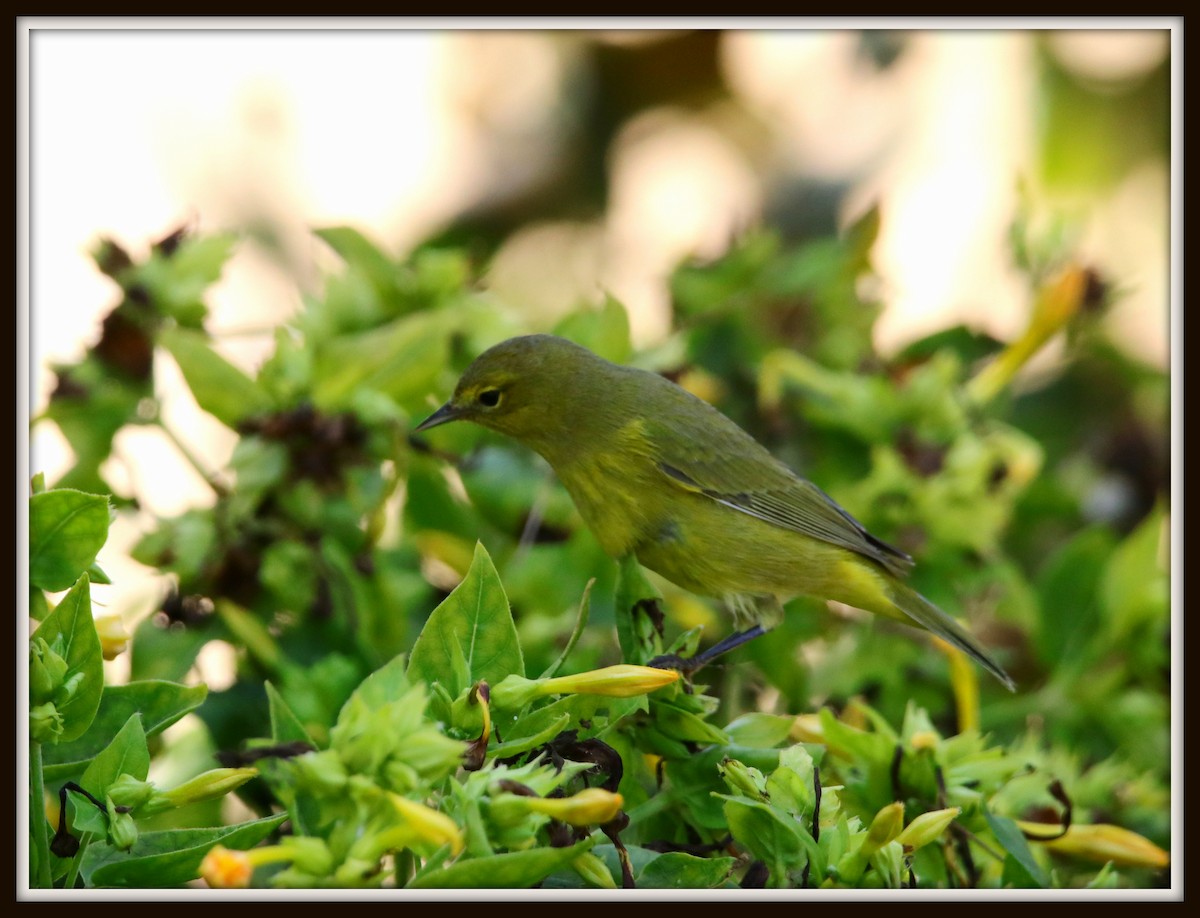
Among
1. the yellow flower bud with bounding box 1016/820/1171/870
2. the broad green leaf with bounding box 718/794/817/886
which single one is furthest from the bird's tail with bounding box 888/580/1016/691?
the broad green leaf with bounding box 718/794/817/886

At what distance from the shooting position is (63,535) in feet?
6.40

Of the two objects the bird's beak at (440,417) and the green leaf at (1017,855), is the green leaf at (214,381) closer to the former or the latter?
the bird's beak at (440,417)

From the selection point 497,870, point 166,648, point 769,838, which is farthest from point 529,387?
point 497,870

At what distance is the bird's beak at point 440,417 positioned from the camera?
3004 mm

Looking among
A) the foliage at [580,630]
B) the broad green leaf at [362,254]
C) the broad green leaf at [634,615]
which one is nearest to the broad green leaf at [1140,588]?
the foliage at [580,630]

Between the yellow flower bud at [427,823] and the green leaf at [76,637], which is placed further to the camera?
the green leaf at [76,637]

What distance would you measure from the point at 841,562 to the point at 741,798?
1584 millimetres

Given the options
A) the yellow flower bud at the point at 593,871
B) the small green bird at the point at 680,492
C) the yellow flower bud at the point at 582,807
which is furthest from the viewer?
the small green bird at the point at 680,492

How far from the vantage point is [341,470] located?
2879 mm

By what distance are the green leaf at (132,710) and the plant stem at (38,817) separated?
0.20 metres

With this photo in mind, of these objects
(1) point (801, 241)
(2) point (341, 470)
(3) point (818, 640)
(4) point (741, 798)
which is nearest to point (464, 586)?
(4) point (741, 798)

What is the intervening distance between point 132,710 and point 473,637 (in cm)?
58

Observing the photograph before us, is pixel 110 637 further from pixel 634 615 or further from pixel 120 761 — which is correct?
pixel 634 615

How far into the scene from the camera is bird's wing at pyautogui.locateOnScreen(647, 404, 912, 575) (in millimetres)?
3402
